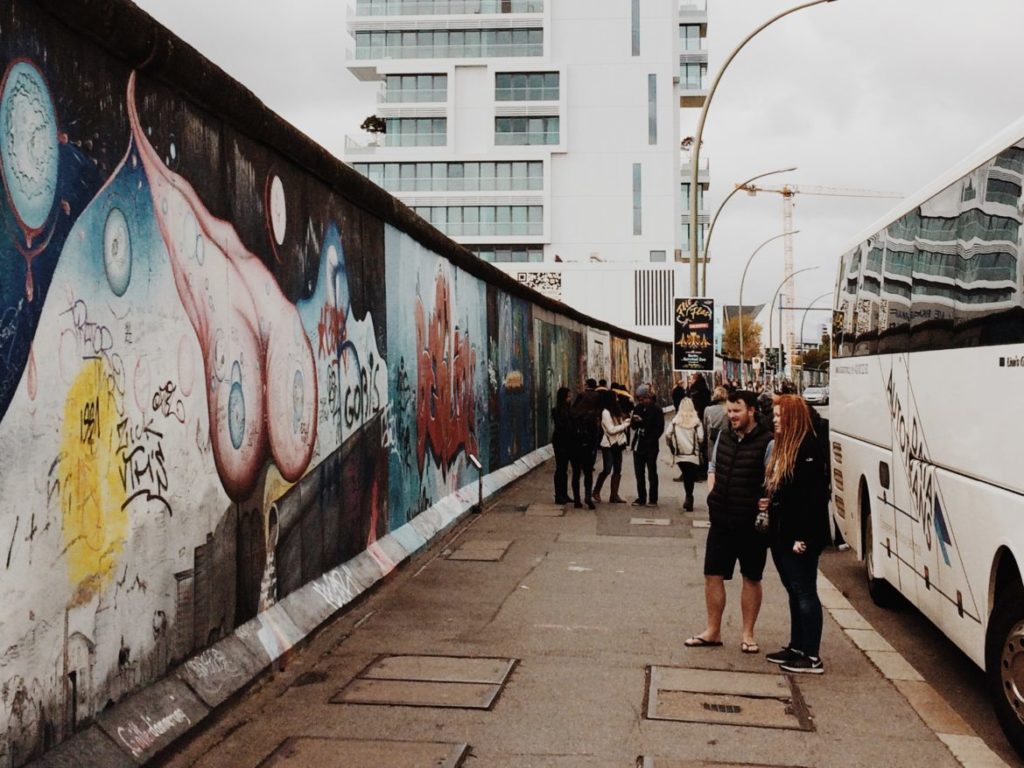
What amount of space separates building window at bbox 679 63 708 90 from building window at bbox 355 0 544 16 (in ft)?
62.5

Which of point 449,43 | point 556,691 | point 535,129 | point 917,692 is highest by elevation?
point 449,43

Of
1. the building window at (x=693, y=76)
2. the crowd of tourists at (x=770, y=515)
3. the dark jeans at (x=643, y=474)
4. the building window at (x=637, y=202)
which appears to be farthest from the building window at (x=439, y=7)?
the crowd of tourists at (x=770, y=515)

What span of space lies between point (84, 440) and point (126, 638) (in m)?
1.00

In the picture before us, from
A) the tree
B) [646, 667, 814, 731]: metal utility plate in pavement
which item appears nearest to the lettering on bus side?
[646, 667, 814, 731]: metal utility plate in pavement

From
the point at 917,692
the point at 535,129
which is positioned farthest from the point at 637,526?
the point at 535,129

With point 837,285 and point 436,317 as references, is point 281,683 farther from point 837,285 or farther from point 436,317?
point 837,285

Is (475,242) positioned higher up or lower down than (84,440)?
higher up

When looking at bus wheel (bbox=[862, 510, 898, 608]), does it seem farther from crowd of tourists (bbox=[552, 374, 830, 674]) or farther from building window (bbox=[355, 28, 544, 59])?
building window (bbox=[355, 28, 544, 59])

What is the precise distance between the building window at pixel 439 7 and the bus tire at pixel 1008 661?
93932 mm

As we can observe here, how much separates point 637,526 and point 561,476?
228 centimetres

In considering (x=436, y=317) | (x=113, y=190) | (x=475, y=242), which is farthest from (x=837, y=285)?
(x=475, y=242)

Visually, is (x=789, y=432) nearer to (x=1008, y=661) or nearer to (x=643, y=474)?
(x=1008, y=661)

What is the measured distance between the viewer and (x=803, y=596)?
25.5 ft

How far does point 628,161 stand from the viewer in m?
96.8
